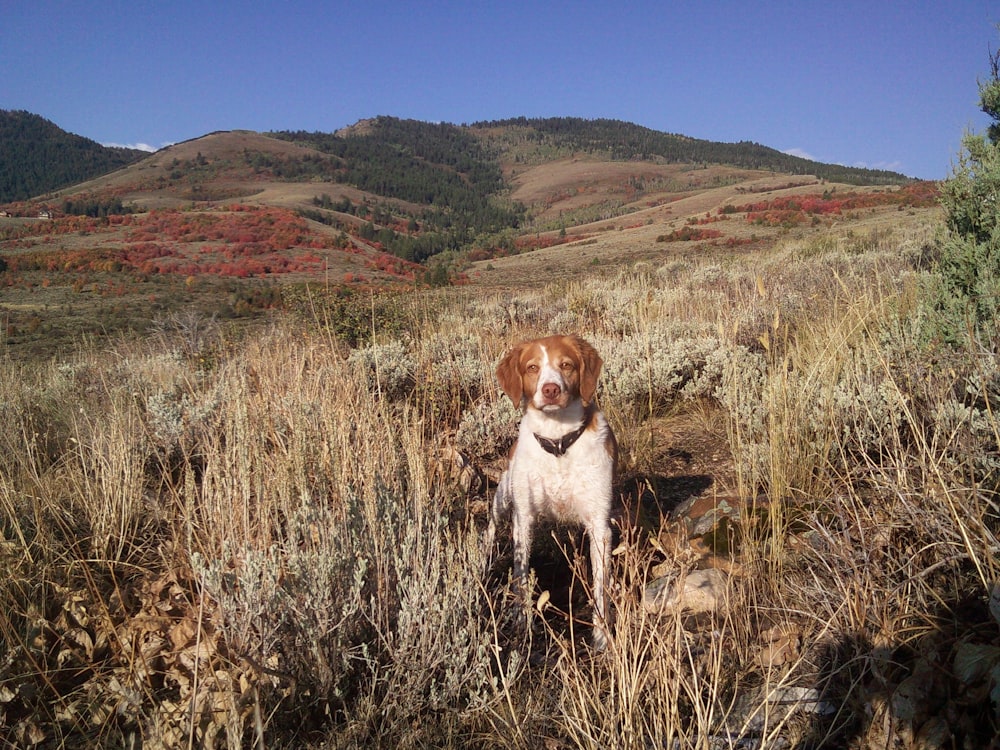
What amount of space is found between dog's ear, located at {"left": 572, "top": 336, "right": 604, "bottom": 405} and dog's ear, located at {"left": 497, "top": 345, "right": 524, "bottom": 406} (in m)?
0.32

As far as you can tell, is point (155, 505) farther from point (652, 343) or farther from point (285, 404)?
point (652, 343)

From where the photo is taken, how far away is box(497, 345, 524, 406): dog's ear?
3.09m

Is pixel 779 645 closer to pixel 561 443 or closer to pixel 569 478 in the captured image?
pixel 569 478

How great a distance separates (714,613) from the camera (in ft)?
7.77

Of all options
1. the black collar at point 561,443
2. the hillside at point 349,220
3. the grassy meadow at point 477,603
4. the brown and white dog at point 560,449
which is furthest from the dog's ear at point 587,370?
the hillside at point 349,220

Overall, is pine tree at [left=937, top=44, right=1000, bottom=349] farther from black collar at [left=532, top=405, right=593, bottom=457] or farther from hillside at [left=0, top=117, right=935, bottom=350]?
hillside at [left=0, top=117, right=935, bottom=350]

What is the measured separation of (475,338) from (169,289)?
19.0 metres

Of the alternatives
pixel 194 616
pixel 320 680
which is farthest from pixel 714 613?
pixel 194 616

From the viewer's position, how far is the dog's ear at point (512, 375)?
3.09 m

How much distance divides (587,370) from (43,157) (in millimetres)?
159873

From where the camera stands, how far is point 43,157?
4820 inches

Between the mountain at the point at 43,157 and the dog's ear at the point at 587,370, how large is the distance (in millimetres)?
127967

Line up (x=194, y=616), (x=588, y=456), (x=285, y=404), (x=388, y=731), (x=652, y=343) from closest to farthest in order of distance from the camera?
1. (x=388, y=731)
2. (x=194, y=616)
3. (x=588, y=456)
4. (x=285, y=404)
5. (x=652, y=343)

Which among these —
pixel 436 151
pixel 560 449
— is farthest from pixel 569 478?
pixel 436 151
